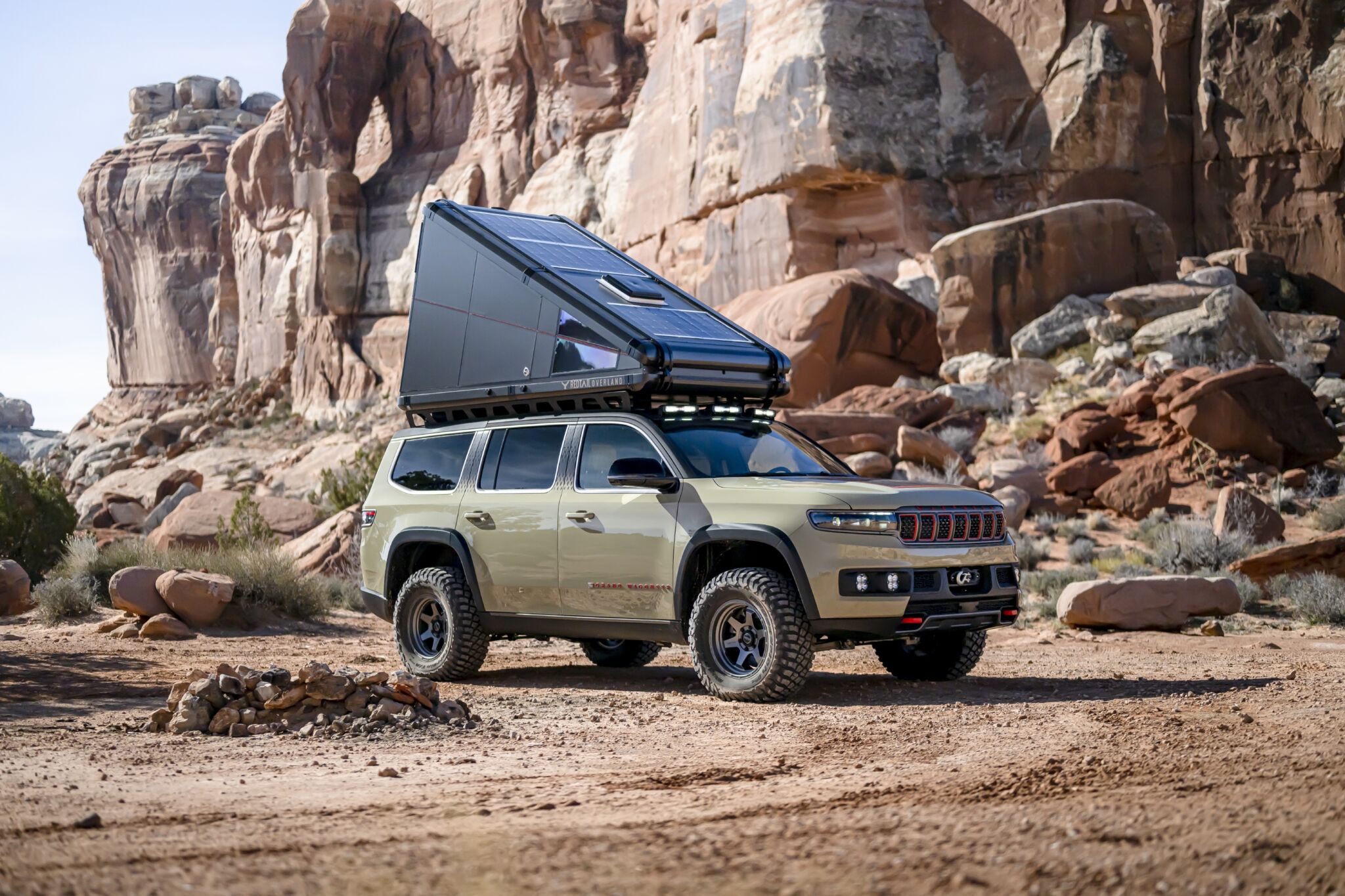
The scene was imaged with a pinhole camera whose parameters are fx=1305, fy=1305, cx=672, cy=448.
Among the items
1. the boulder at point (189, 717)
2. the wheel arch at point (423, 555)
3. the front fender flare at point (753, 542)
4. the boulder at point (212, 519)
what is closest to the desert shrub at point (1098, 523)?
the wheel arch at point (423, 555)

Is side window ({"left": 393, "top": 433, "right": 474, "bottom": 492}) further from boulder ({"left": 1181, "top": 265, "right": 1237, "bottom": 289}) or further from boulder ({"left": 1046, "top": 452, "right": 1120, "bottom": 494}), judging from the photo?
boulder ({"left": 1181, "top": 265, "right": 1237, "bottom": 289})

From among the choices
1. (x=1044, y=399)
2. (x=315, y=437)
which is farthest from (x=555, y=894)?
(x=315, y=437)

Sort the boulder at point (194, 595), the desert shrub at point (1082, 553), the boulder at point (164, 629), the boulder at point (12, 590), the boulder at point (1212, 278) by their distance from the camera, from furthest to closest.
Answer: the boulder at point (1212, 278)
the desert shrub at point (1082, 553)
the boulder at point (12, 590)
the boulder at point (194, 595)
the boulder at point (164, 629)

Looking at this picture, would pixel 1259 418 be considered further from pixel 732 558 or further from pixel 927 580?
pixel 732 558

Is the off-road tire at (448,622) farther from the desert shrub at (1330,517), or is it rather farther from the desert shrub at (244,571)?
the desert shrub at (1330,517)

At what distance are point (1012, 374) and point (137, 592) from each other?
18.6 metres

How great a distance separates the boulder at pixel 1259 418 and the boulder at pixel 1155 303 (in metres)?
5.55

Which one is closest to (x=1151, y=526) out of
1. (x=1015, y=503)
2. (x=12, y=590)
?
(x=1015, y=503)

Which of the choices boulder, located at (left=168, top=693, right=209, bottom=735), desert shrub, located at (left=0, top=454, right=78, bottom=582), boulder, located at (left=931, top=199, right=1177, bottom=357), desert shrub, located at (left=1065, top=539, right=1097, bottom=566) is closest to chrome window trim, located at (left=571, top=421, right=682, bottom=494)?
boulder, located at (left=168, top=693, right=209, bottom=735)

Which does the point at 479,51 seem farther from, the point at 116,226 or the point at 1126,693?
the point at 1126,693

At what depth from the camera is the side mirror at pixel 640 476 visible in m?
8.61

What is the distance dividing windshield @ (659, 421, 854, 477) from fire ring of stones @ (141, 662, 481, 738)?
2408 mm

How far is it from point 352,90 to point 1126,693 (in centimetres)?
5336

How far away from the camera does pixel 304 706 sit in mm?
7715
